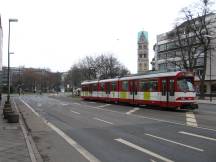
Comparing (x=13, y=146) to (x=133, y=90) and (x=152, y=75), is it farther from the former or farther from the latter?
(x=133, y=90)

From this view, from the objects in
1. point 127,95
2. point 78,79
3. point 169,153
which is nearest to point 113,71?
point 78,79

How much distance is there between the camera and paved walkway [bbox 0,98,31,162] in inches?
388

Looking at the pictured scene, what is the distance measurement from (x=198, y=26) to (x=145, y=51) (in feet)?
326

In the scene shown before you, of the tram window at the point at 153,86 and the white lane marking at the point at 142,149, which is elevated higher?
the tram window at the point at 153,86

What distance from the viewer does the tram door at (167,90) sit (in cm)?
2895

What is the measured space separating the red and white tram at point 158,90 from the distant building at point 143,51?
120 meters

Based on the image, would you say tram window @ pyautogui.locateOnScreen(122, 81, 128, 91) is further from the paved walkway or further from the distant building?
the distant building

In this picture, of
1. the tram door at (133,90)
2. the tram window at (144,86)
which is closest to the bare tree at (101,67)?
the tram door at (133,90)

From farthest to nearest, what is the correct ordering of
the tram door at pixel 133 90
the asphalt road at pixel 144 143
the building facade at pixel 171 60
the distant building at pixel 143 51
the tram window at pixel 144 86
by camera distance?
the distant building at pixel 143 51 < the building facade at pixel 171 60 < the tram door at pixel 133 90 < the tram window at pixel 144 86 < the asphalt road at pixel 144 143

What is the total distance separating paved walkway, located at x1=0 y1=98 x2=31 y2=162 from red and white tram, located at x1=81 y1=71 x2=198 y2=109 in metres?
15.4

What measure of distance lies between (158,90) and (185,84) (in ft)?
8.98

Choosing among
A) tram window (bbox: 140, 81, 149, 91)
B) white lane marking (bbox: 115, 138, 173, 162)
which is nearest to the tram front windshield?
tram window (bbox: 140, 81, 149, 91)

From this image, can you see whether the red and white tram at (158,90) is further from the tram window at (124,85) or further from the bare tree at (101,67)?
the bare tree at (101,67)

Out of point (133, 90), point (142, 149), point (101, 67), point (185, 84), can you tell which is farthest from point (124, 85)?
point (101, 67)
